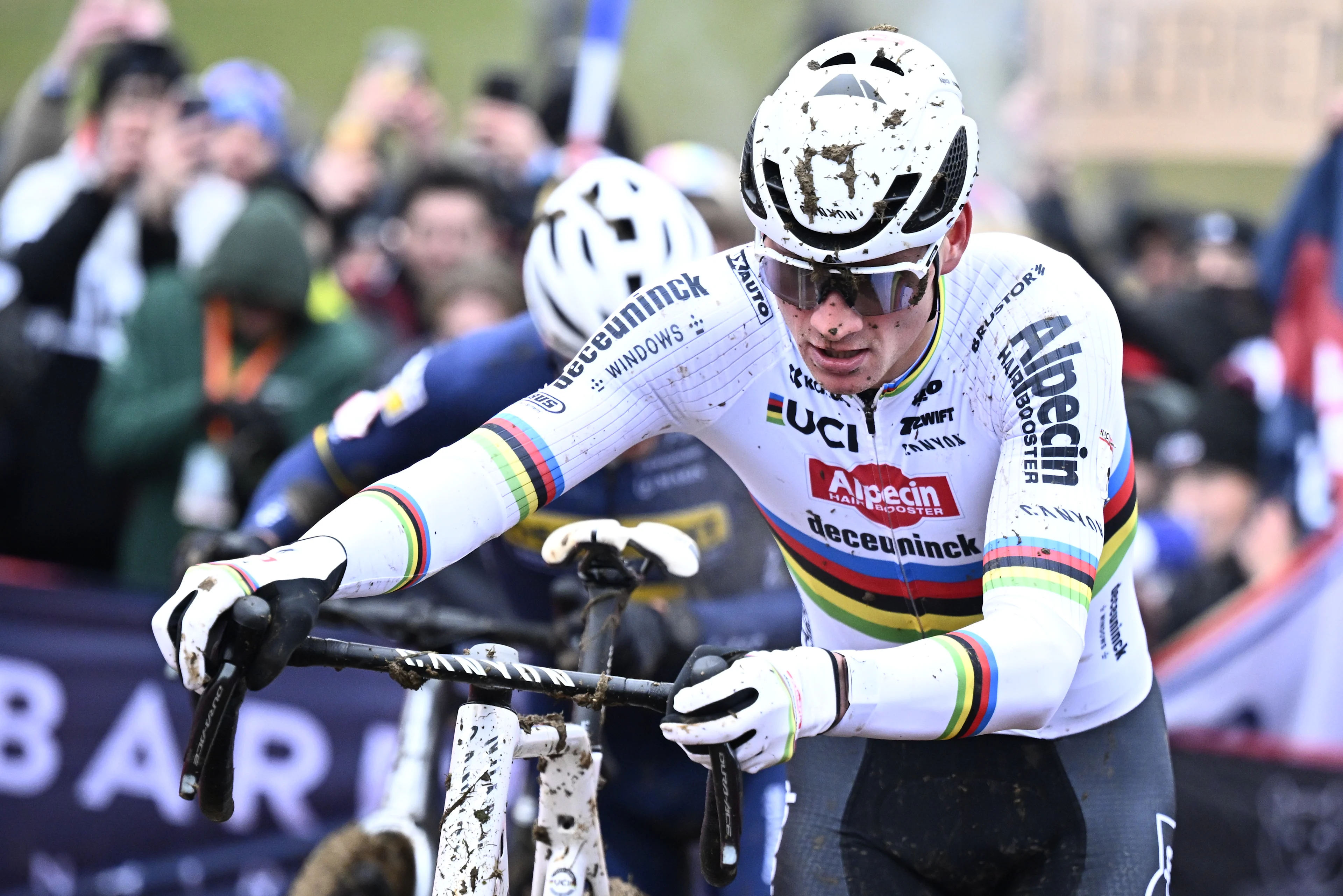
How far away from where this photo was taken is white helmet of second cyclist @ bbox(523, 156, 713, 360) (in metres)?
4.68

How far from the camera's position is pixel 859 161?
116 inches

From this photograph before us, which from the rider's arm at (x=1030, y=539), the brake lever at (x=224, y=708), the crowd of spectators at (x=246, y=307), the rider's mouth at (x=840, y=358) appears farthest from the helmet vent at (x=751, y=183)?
the crowd of spectators at (x=246, y=307)

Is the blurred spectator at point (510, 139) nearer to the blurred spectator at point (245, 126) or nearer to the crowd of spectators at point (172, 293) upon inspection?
the crowd of spectators at point (172, 293)

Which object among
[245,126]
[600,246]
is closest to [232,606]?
[600,246]

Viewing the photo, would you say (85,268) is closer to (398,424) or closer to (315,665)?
(398,424)

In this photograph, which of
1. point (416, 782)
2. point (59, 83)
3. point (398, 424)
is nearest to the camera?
point (416, 782)

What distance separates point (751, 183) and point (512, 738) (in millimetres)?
1114

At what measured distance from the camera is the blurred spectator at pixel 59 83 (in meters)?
7.80

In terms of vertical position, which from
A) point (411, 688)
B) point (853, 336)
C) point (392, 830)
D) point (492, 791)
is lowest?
point (392, 830)

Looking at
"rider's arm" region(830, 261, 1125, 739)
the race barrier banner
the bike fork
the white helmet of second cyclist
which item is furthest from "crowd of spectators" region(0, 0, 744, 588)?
"rider's arm" region(830, 261, 1125, 739)

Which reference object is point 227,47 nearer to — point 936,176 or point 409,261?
point 409,261

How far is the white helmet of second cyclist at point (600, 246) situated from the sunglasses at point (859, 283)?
5.21 feet

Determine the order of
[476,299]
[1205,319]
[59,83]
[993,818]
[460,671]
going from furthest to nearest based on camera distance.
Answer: [1205,319], [59,83], [476,299], [993,818], [460,671]

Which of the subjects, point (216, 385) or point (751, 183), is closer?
point (751, 183)
